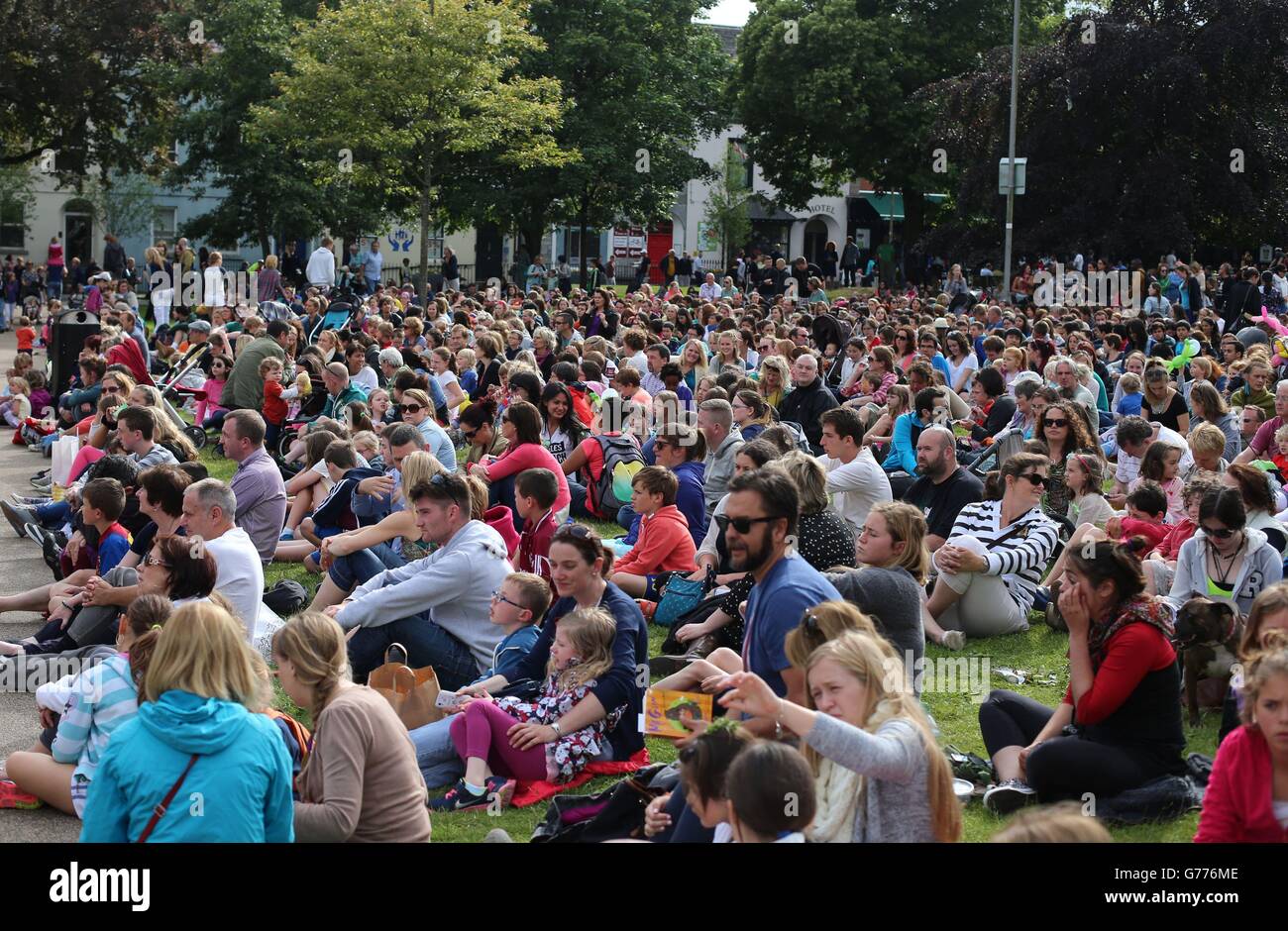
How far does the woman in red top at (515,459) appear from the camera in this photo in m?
10.3

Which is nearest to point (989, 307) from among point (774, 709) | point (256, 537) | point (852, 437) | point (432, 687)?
point (852, 437)

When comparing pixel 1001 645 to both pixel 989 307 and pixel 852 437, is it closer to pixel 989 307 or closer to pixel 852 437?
pixel 852 437

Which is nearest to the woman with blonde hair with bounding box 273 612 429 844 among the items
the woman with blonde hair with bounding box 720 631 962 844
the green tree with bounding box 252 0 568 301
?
the woman with blonde hair with bounding box 720 631 962 844

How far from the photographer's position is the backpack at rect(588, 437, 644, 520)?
1240 centimetres

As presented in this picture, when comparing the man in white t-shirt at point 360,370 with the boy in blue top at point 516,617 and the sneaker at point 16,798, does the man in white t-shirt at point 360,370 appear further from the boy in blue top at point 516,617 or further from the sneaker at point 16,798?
the sneaker at point 16,798

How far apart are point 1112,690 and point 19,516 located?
9.25 meters

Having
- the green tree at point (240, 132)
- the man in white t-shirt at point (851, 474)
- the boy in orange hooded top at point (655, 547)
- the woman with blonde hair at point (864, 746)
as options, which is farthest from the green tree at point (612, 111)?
the woman with blonde hair at point (864, 746)

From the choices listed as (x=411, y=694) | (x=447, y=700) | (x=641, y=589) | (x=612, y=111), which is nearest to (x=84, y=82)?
(x=612, y=111)

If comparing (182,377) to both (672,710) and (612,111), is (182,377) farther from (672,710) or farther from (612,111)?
(612,111)

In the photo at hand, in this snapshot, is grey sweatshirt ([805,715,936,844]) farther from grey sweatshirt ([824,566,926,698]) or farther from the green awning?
the green awning

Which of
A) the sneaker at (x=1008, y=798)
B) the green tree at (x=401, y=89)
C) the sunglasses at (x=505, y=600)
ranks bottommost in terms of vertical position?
the sneaker at (x=1008, y=798)

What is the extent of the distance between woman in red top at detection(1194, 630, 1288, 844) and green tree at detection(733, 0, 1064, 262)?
1692 inches

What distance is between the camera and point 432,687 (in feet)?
23.4

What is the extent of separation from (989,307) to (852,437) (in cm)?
1314
